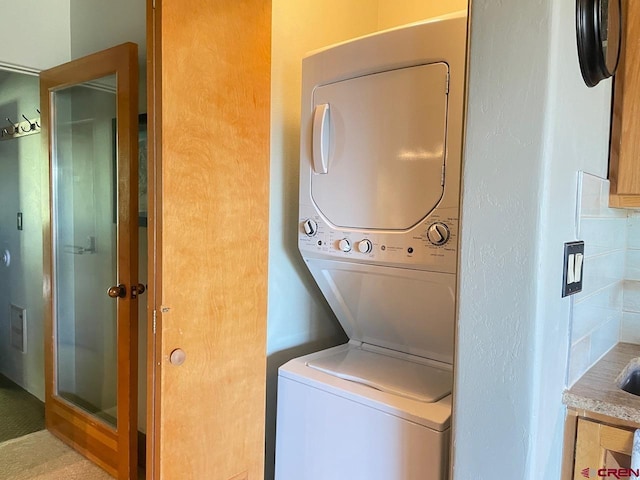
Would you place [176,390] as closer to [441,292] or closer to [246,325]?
[246,325]

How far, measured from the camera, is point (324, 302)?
7.07 ft

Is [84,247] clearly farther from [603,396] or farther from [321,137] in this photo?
[603,396]

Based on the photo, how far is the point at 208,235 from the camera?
1.50 m

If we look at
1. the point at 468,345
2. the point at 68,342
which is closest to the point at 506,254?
the point at 468,345

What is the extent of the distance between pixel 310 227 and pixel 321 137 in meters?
0.32

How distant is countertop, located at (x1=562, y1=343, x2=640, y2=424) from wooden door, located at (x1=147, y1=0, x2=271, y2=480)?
0.99m

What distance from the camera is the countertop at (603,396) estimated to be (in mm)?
1095

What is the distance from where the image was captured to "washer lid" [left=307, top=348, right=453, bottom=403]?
1.47 meters

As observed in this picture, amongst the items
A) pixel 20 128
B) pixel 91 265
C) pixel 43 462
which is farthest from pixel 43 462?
pixel 20 128

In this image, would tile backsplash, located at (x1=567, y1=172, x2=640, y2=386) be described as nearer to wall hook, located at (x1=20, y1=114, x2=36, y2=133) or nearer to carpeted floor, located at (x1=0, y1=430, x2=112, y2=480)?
carpeted floor, located at (x1=0, y1=430, x2=112, y2=480)

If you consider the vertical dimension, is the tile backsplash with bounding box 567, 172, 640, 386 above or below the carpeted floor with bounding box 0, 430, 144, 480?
above

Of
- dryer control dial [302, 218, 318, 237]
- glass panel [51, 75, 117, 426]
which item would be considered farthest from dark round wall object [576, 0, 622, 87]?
glass panel [51, 75, 117, 426]

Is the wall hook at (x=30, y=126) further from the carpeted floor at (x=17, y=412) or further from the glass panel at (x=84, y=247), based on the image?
the carpeted floor at (x=17, y=412)

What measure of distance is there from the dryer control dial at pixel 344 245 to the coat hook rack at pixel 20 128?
2.21 meters
